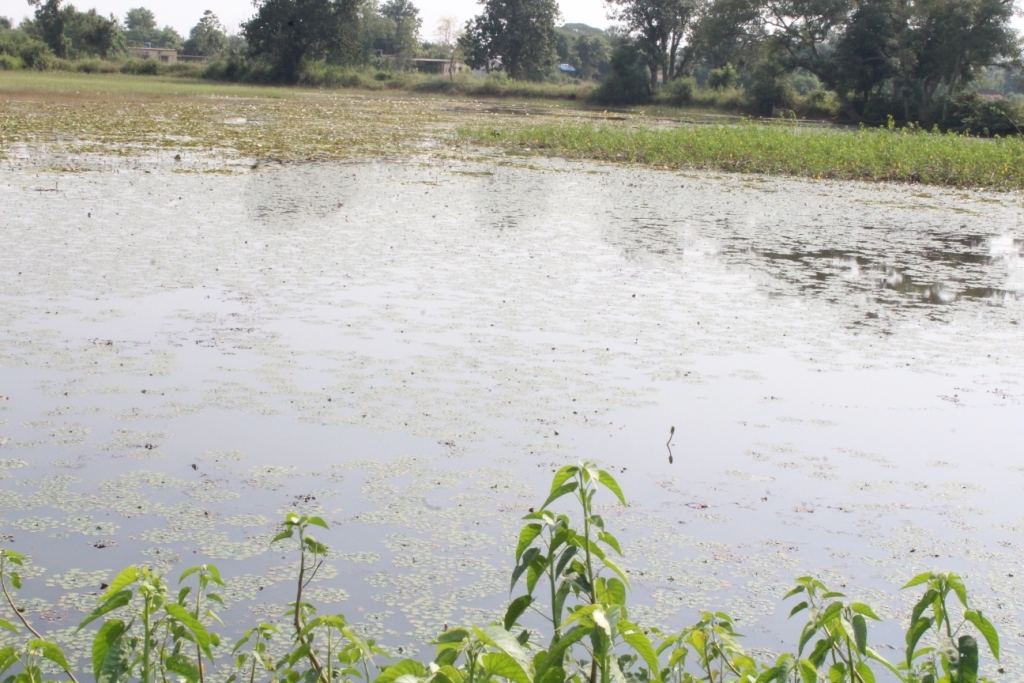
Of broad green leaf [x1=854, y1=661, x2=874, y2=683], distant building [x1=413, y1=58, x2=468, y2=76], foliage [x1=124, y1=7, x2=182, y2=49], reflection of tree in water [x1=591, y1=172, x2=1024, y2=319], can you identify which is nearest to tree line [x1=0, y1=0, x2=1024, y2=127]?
distant building [x1=413, y1=58, x2=468, y2=76]

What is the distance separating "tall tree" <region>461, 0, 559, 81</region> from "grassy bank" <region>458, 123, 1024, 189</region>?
102 ft

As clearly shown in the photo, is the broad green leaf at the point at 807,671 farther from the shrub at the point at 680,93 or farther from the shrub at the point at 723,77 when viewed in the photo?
the shrub at the point at 723,77

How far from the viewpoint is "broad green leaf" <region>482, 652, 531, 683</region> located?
1.04 m

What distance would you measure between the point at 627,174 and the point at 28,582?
11666 millimetres

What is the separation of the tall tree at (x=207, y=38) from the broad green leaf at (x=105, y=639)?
6926cm

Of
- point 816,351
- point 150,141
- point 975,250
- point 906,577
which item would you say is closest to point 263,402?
point 906,577

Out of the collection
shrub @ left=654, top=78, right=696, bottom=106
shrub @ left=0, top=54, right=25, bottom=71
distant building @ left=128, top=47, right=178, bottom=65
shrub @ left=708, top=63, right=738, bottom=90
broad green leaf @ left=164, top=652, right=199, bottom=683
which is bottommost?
broad green leaf @ left=164, top=652, right=199, bottom=683

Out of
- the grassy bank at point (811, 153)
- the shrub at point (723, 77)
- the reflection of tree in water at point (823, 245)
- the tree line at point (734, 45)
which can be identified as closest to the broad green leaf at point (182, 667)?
the reflection of tree in water at point (823, 245)

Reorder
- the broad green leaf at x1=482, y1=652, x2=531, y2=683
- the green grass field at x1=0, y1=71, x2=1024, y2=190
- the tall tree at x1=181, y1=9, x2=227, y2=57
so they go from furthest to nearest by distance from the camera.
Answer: the tall tree at x1=181, y1=9, x2=227, y2=57 → the green grass field at x1=0, y1=71, x2=1024, y2=190 → the broad green leaf at x1=482, y1=652, x2=531, y2=683

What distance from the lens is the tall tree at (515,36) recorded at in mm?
45906

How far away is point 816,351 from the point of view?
5070 millimetres

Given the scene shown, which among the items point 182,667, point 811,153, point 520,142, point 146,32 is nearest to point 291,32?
point 520,142

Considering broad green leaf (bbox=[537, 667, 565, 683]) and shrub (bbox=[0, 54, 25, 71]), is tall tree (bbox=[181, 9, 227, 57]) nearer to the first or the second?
shrub (bbox=[0, 54, 25, 71])

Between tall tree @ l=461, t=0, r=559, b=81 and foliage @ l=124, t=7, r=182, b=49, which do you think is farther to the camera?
foliage @ l=124, t=7, r=182, b=49
